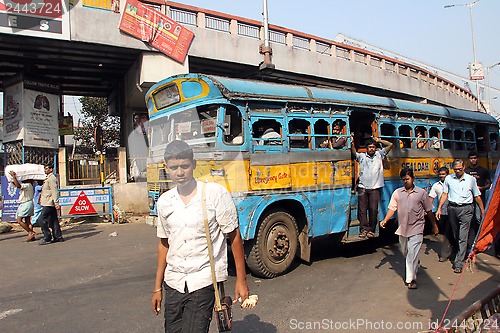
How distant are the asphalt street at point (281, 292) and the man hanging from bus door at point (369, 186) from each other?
0.64 m

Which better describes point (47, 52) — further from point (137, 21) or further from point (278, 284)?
point (278, 284)

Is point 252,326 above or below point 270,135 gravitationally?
below

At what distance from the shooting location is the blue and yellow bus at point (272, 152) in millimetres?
5551

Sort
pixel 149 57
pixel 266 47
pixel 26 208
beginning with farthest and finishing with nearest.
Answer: pixel 266 47, pixel 149 57, pixel 26 208

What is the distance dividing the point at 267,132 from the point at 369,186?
2211mm

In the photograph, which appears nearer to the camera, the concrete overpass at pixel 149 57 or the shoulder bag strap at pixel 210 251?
the shoulder bag strap at pixel 210 251

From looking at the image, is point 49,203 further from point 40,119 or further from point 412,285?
point 412,285

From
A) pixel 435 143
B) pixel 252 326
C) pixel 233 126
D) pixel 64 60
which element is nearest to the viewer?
pixel 252 326

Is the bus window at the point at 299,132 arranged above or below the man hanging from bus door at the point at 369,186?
above

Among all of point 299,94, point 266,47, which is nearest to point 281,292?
point 299,94

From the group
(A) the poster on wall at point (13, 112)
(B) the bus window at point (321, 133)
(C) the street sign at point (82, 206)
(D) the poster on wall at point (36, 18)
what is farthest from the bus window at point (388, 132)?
(A) the poster on wall at point (13, 112)

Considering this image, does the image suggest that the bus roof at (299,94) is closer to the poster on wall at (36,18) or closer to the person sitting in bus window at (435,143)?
the person sitting in bus window at (435,143)

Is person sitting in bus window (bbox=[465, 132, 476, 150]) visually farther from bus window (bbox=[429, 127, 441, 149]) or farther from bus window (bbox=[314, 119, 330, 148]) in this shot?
bus window (bbox=[314, 119, 330, 148])

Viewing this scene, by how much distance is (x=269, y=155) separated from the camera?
5.86 meters
